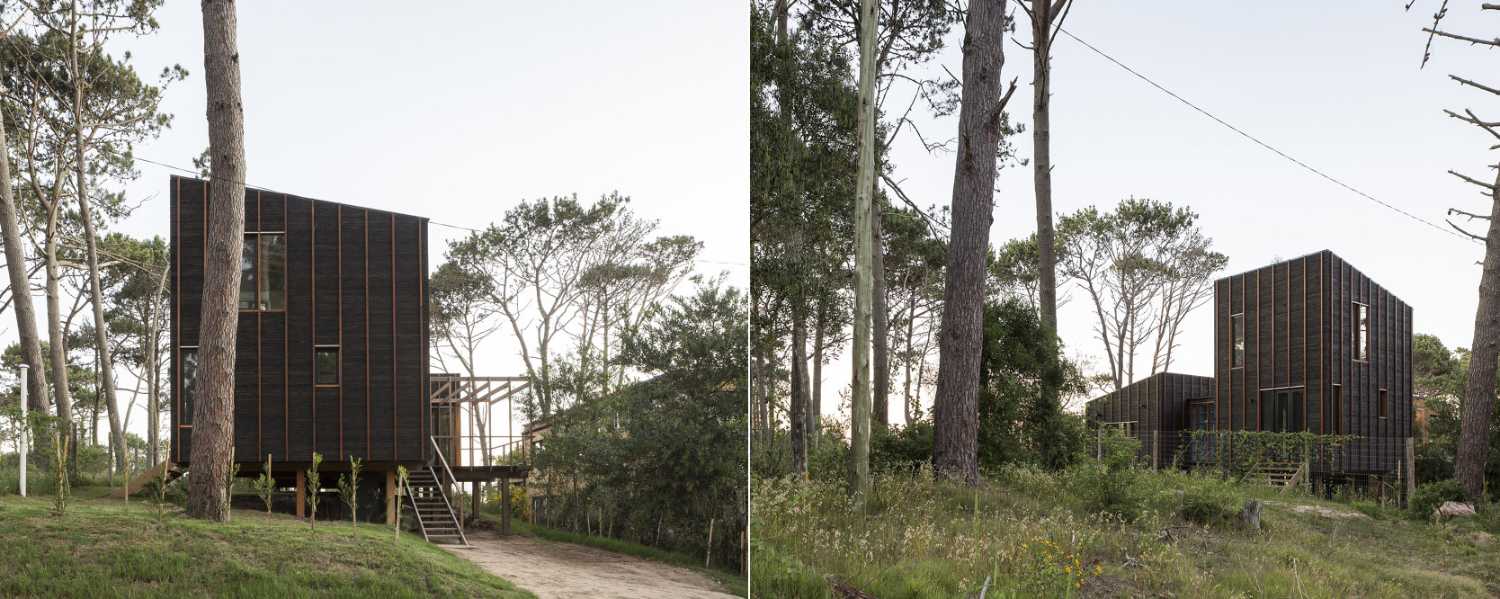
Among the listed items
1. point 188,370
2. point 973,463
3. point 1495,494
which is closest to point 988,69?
point 973,463

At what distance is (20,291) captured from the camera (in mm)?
2719

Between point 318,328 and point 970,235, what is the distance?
309 centimetres

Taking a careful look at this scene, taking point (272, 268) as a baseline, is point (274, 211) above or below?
above

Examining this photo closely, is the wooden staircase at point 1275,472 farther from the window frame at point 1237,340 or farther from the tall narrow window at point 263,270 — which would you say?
the tall narrow window at point 263,270

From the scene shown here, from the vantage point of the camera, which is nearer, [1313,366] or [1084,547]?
[1084,547]

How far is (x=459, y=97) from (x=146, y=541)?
1.94 m

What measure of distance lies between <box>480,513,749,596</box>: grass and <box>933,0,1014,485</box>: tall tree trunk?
1.52 m

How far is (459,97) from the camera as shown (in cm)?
390

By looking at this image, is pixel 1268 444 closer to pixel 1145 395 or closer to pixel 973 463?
pixel 973 463

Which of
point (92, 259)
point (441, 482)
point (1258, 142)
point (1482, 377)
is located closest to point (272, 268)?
point (92, 259)

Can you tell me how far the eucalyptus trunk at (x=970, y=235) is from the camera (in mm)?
4930

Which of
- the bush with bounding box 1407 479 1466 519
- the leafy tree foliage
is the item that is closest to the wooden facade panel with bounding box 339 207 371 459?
the leafy tree foliage

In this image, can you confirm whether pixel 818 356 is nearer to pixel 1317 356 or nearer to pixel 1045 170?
pixel 1045 170

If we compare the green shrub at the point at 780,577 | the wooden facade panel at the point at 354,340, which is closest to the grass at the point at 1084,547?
the green shrub at the point at 780,577
